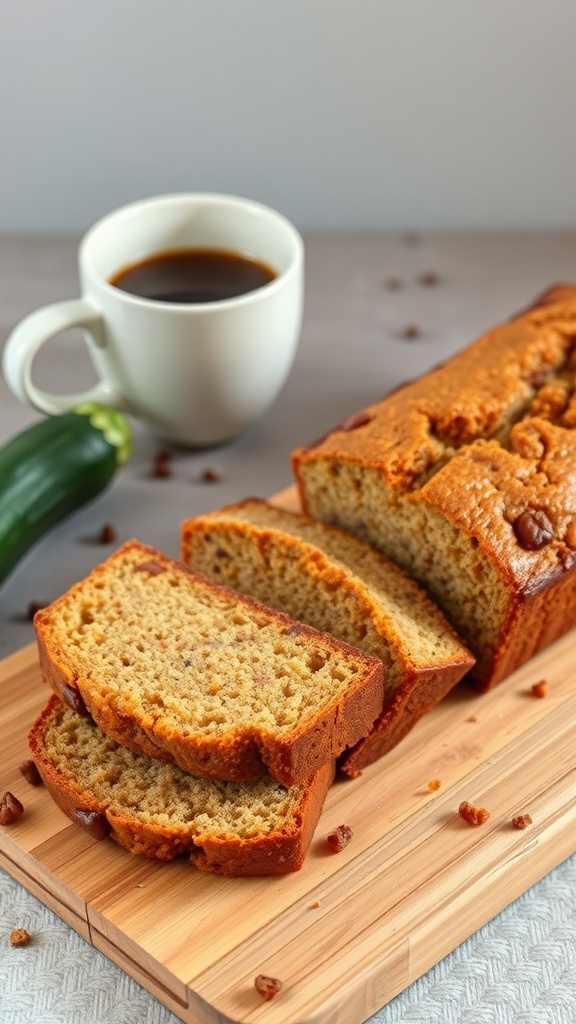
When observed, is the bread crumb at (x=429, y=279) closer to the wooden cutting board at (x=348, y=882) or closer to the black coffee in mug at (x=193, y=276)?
the black coffee in mug at (x=193, y=276)

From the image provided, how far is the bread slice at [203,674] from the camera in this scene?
293 centimetres

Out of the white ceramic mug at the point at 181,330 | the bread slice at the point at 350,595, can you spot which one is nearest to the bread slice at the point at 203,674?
the bread slice at the point at 350,595

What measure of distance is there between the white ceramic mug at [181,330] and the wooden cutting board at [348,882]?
1.28 metres

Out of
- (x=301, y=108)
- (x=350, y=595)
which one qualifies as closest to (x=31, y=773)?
(x=350, y=595)

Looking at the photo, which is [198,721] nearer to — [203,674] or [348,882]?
[203,674]

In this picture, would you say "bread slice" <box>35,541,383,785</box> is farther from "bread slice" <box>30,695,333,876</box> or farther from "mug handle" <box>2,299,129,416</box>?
"mug handle" <box>2,299,129,416</box>

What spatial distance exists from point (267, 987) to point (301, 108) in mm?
3624

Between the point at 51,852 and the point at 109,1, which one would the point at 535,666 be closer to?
the point at 51,852

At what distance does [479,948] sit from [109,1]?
11.9 feet

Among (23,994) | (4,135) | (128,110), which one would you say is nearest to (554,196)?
(128,110)

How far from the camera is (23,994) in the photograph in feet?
9.48

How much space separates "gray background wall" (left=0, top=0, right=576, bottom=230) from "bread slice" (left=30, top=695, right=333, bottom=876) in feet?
9.77

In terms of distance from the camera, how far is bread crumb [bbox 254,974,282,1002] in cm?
265

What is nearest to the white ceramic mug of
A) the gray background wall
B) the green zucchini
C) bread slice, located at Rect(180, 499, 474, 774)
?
the green zucchini
